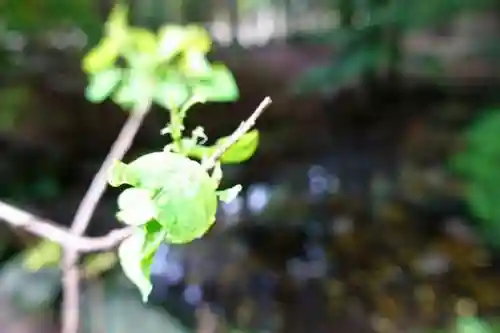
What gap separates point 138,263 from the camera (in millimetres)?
309

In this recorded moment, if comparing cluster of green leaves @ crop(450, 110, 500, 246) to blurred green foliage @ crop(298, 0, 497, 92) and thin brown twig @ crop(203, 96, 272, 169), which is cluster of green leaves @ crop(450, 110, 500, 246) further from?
thin brown twig @ crop(203, 96, 272, 169)

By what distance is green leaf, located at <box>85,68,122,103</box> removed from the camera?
1.70 feet

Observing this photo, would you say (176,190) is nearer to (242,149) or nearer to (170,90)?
(242,149)

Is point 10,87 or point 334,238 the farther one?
point 334,238

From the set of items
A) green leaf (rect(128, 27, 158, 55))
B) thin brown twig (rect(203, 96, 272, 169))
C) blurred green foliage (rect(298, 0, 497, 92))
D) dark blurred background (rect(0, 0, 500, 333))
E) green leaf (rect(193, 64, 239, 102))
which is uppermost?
thin brown twig (rect(203, 96, 272, 169))

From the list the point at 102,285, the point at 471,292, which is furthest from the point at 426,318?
the point at 102,285

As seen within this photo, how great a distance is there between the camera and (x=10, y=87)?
2551mm

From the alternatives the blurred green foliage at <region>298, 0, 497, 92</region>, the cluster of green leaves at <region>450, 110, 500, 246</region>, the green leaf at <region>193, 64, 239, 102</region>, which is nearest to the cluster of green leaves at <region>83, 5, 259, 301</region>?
the green leaf at <region>193, 64, 239, 102</region>

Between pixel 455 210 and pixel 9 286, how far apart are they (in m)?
2.02

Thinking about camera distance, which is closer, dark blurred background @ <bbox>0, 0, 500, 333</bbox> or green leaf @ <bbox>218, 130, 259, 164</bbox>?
green leaf @ <bbox>218, 130, 259, 164</bbox>

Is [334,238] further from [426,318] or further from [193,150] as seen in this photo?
[193,150]

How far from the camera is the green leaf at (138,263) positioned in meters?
0.31

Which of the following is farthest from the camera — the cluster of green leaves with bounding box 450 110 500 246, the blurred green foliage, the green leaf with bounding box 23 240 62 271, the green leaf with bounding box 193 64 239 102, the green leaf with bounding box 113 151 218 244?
the blurred green foliage

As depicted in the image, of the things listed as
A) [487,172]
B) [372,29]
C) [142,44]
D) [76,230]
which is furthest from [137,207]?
[372,29]
